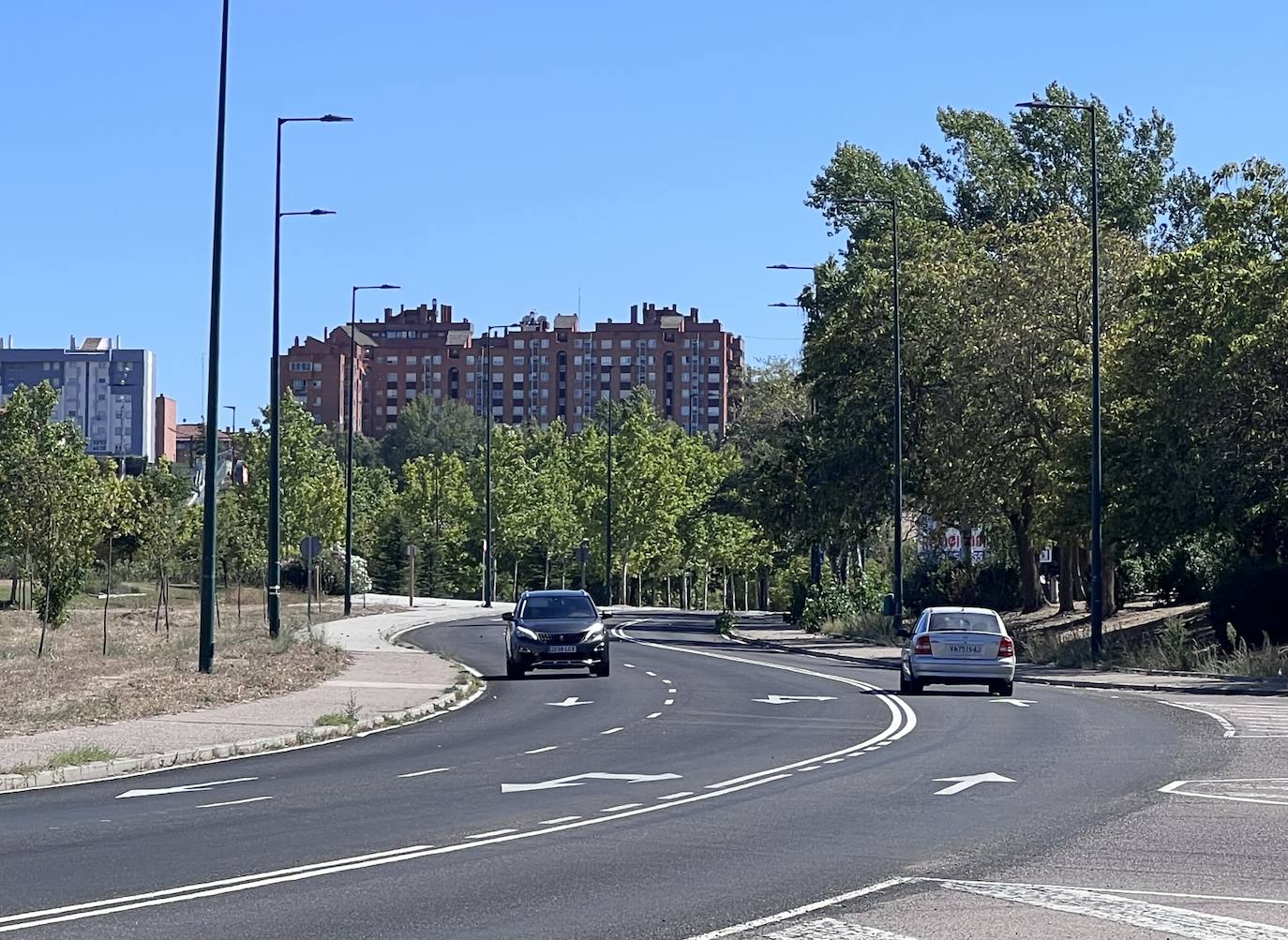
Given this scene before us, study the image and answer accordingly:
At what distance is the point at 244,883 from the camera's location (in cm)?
1068

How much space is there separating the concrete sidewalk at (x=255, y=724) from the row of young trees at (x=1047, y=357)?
55.3ft

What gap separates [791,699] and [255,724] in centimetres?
927

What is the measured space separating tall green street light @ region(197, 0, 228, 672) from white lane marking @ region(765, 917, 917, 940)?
805 inches

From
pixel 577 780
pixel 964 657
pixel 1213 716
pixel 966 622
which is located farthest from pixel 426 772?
pixel 966 622

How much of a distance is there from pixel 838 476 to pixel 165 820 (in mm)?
44772

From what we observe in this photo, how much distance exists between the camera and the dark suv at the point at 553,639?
3319 centimetres

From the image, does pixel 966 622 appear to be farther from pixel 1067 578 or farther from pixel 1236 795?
pixel 1067 578

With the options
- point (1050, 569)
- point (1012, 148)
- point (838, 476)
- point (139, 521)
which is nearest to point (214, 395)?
point (139, 521)

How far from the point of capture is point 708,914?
9.51 meters

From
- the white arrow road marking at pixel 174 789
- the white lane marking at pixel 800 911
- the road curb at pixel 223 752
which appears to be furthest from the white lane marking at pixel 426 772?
the white lane marking at pixel 800 911

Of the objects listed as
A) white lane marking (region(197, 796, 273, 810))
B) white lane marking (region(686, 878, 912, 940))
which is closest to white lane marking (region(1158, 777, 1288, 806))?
white lane marking (region(686, 878, 912, 940))

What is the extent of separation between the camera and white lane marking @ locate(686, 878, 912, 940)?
8.98m

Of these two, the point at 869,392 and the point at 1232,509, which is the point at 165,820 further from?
the point at 869,392

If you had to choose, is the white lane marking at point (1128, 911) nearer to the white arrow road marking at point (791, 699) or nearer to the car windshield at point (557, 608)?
the white arrow road marking at point (791, 699)
